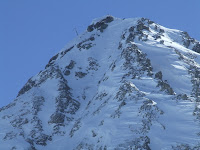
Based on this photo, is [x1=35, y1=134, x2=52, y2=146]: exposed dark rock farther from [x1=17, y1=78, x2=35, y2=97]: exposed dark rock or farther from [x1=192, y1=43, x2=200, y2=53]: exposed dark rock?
[x1=192, y1=43, x2=200, y2=53]: exposed dark rock

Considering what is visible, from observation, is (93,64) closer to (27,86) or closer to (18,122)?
(27,86)

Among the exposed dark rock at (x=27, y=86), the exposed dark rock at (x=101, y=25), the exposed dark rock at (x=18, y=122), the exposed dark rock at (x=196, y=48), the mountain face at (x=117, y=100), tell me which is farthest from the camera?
the exposed dark rock at (x=101, y=25)

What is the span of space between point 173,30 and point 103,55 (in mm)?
17070

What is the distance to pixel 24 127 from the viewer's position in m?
48.3

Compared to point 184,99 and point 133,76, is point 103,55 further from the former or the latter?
point 184,99

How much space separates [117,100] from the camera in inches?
1601

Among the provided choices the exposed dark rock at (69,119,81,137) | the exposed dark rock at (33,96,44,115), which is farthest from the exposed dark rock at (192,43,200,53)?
the exposed dark rock at (33,96,44,115)

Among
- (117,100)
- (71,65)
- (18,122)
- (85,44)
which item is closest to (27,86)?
(71,65)

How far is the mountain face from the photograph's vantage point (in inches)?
1303

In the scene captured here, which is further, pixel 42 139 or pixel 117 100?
pixel 42 139

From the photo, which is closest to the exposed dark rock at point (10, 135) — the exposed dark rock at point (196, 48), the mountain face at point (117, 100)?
the mountain face at point (117, 100)

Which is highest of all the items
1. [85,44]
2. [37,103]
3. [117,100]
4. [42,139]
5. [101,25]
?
[101,25]

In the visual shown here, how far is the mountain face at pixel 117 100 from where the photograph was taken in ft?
109

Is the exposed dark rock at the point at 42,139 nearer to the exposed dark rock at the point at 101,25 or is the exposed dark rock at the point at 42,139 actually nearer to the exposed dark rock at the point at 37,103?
the exposed dark rock at the point at 37,103
